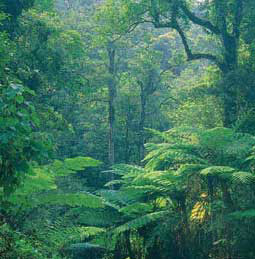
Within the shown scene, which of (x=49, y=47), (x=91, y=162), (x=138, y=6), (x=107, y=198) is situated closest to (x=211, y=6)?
(x=138, y=6)

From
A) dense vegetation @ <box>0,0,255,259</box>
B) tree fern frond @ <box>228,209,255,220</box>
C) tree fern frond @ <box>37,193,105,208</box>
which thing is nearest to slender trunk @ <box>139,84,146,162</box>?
dense vegetation @ <box>0,0,255,259</box>

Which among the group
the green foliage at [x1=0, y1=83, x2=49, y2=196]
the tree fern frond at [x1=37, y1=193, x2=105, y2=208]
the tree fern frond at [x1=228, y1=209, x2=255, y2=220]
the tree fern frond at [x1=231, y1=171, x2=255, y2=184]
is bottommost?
the tree fern frond at [x1=228, y1=209, x2=255, y2=220]

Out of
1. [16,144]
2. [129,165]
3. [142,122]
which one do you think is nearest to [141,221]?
[129,165]

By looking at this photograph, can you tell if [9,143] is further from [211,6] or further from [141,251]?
[211,6]

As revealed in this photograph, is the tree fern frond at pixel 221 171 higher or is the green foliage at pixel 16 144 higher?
the green foliage at pixel 16 144

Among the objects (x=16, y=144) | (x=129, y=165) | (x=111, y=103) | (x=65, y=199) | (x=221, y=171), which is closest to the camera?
(x=16, y=144)

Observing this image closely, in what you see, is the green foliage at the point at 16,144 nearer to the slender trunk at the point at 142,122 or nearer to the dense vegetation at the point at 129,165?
the dense vegetation at the point at 129,165

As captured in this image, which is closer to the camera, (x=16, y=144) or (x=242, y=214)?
(x=16, y=144)

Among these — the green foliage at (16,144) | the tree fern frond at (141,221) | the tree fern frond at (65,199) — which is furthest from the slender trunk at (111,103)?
the green foliage at (16,144)

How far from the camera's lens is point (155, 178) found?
9.91 meters

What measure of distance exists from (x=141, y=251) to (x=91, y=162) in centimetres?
361

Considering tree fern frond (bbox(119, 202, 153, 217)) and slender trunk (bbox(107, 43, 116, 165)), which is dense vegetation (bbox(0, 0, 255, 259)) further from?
slender trunk (bbox(107, 43, 116, 165))

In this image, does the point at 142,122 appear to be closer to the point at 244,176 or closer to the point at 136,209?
the point at 136,209

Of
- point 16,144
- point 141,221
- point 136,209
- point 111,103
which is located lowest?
point 141,221
